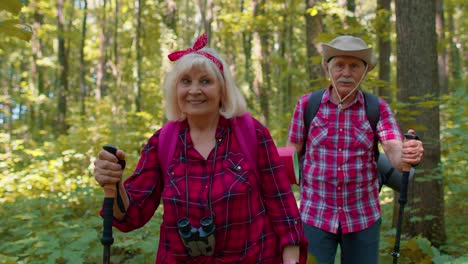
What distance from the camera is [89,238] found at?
12.8 ft

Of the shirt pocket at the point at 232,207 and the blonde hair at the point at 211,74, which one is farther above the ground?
the blonde hair at the point at 211,74

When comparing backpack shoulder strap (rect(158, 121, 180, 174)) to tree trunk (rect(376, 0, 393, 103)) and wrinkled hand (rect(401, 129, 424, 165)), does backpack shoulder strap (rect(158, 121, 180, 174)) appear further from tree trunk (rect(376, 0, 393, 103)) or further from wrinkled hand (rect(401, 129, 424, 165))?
tree trunk (rect(376, 0, 393, 103))

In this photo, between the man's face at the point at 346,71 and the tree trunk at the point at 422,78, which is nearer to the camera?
the man's face at the point at 346,71

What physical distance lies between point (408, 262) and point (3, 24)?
4272mm

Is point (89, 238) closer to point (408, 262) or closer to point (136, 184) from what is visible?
point (136, 184)

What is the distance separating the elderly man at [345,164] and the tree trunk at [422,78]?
2169 millimetres

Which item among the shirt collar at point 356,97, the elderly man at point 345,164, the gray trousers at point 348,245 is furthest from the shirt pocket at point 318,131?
the gray trousers at point 348,245

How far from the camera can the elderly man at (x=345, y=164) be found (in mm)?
2879

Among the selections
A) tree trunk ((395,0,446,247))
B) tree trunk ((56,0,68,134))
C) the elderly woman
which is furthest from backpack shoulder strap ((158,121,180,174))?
tree trunk ((56,0,68,134))

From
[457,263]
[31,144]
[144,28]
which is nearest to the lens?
[457,263]

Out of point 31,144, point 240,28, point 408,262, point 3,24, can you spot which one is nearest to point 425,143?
point 408,262

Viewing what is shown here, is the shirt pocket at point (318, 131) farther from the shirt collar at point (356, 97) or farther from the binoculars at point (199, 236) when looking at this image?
the binoculars at point (199, 236)

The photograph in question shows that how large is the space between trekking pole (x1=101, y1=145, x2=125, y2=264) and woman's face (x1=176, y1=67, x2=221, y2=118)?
0.42 metres

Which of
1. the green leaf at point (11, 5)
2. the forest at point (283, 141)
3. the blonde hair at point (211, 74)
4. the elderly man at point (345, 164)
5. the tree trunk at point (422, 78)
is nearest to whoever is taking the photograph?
the green leaf at point (11, 5)
